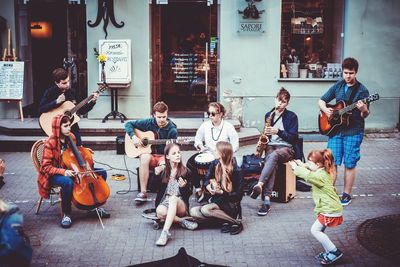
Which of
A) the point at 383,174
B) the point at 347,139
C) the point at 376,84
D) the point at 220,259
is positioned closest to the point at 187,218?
the point at 220,259

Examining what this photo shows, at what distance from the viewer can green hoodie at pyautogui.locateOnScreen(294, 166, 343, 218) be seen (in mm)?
5852

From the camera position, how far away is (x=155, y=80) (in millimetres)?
13055

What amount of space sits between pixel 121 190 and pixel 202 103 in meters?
5.47

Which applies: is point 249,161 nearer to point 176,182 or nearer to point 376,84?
point 176,182

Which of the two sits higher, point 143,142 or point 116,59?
point 116,59

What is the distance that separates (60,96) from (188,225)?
10.4 feet

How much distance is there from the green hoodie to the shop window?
284 inches

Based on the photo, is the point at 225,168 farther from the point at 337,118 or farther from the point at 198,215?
the point at 337,118

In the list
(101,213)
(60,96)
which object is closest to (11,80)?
(60,96)

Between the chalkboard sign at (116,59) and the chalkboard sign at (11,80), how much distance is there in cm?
194

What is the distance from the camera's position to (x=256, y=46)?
12672 millimetres

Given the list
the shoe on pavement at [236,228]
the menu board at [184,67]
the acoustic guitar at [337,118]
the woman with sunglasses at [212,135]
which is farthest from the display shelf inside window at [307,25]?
the shoe on pavement at [236,228]

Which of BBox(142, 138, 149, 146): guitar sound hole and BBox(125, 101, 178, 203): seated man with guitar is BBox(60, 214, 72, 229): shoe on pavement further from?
BBox(142, 138, 149, 146): guitar sound hole

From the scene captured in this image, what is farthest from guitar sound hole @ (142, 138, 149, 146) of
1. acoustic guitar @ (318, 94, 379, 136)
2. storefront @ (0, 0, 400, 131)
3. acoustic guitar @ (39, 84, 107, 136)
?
storefront @ (0, 0, 400, 131)
